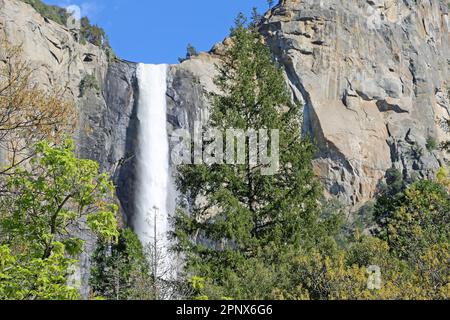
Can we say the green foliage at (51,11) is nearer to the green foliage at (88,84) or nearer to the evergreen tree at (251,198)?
the green foliage at (88,84)

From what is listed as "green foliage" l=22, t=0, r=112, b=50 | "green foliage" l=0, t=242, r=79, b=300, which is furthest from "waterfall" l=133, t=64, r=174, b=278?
"green foliage" l=0, t=242, r=79, b=300

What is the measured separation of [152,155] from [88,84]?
8.41 metres

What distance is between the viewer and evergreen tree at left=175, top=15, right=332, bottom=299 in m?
18.4

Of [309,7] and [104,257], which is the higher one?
[309,7]

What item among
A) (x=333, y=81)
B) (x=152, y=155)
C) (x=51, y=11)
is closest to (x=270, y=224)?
(x=152, y=155)

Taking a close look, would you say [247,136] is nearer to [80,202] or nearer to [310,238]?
[310,238]

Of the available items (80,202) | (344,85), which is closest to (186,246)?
(80,202)

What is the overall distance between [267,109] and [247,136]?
3.89 feet

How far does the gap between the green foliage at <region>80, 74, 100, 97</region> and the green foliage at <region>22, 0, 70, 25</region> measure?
1161cm

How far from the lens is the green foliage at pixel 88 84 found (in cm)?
5962

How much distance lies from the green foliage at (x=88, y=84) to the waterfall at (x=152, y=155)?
3.55 m

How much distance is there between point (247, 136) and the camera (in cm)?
1981

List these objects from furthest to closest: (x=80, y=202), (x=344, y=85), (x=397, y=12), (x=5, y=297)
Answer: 1. (x=397, y=12)
2. (x=344, y=85)
3. (x=80, y=202)
4. (x=5, y=297)

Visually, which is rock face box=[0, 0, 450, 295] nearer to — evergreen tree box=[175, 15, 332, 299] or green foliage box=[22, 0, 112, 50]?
green foliage box=[22, 0, 112, 50]
